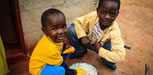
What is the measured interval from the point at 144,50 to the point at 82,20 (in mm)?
1406

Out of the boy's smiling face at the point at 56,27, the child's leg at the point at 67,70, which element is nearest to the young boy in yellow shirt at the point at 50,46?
the boy's smiling face at the point at 56,27

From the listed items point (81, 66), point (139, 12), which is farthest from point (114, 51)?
point (139, 12)

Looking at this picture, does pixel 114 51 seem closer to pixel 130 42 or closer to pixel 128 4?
pixel 130 42

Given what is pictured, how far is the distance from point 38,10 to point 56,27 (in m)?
0.70

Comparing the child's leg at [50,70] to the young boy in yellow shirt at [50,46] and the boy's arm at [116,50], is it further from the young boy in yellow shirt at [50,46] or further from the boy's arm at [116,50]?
the boy's arm at [116,50]

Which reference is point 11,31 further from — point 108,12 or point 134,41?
point 134,41

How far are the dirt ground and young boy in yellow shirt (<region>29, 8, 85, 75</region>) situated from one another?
2.18ft

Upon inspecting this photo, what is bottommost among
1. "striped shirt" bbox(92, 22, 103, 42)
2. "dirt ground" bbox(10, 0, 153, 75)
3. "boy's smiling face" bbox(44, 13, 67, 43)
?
"dirt ground" bbox(10, 0, 153, 75)

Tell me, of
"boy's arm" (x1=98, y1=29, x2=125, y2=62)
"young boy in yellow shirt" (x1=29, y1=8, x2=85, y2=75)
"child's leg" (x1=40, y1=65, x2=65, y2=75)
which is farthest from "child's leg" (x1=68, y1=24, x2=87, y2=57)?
"child's leg" (x1=40, y1=65, x2=65, y2=75)

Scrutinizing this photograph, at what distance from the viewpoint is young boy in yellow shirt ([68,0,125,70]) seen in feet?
6.01

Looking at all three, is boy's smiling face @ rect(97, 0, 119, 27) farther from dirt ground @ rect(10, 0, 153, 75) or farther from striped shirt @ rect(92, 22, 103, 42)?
dirt ground @ rect(10, 0, 153, 75)

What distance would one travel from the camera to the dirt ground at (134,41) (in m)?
2.35

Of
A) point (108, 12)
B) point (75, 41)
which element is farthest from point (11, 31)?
point (108, 12)

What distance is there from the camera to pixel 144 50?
9.15 feet
